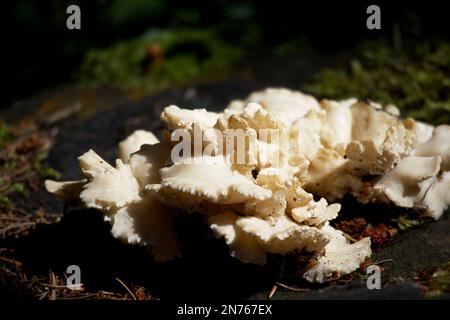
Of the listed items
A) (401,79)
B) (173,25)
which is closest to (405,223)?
(401,79)

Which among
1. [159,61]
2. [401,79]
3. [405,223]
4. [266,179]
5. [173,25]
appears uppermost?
[173,25]

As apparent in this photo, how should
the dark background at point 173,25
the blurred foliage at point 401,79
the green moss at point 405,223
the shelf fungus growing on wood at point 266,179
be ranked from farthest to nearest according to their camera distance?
the dark background at point 173,25 < the blurred foliage at point 401,79 < the green moss at point 405,223 < the shelf fungus growing on wood at point 266,179

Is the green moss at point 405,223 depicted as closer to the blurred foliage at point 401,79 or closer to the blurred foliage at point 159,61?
the blurred foliage at point 401,79

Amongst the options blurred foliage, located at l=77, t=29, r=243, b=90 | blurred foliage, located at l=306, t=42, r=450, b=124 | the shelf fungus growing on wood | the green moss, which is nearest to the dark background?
blurred foliage, located at l=77, t=29, r=243, b=90

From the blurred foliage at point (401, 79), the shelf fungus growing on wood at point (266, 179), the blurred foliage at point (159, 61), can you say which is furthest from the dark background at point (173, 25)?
the shelf fungus growing on wood at point (266, 179)

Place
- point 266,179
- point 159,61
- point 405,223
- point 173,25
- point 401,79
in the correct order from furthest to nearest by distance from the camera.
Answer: point 173,25
point 159,61
point 401,79
point 405,223
point 266,179

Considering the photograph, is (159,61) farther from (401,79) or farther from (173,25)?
(401,79)
